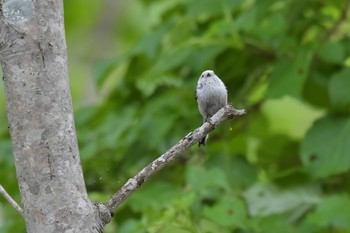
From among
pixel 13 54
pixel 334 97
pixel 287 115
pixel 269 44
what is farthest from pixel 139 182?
pixel 287 115

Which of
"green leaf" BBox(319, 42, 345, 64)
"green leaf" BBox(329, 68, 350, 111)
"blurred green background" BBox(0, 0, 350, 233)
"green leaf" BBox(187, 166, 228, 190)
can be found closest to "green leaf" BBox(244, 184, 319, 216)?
"blurred green background" BBox(0, 0, 350, 233)

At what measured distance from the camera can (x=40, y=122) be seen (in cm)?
222

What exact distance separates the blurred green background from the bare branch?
1862 mm

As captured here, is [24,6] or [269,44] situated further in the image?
[269,44]

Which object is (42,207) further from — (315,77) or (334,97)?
(315,77)

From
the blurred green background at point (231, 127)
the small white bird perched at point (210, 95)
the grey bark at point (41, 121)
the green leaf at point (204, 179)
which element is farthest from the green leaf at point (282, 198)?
the grey bark at point (41, 121)

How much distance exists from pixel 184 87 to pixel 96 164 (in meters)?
0.80

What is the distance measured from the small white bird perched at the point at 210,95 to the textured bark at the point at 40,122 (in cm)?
54

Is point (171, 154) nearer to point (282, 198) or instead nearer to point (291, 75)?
point (291, 75)

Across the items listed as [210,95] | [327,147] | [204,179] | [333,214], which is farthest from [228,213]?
[210,95]

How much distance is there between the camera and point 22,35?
7.38ft

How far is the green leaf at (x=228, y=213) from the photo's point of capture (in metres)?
4.29

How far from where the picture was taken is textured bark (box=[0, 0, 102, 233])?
87.1 inches

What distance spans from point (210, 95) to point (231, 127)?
2357mm
